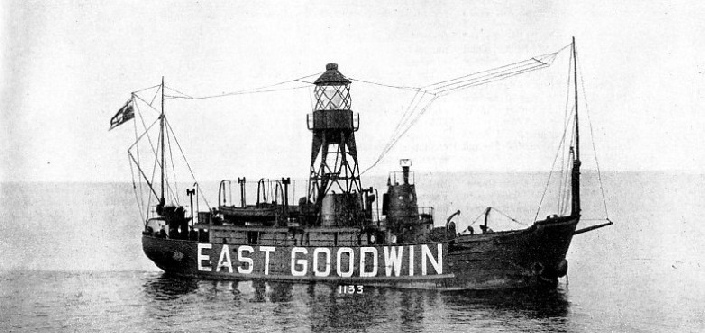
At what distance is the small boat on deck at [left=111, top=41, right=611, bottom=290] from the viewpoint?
1307 inches

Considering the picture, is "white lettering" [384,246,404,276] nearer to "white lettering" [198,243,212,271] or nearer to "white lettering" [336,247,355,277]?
"white lettering" [336,247,355,277]

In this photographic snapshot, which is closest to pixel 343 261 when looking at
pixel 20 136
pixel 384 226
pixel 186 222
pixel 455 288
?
pixel 384 226

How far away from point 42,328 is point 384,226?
14815 millimetres

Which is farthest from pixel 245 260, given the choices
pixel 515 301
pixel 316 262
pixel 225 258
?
pixel 515 301

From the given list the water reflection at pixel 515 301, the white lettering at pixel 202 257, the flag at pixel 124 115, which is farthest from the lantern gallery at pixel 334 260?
the flag at pixel 124 115

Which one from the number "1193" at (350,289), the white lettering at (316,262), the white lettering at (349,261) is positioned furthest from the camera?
the white lettering at (316,262)

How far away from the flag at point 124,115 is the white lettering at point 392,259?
1424cm

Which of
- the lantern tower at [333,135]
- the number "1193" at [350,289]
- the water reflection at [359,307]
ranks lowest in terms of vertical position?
the water reflection at [359,307]

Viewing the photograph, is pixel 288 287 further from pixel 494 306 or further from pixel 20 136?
pixel 20 136

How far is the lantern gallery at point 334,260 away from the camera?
3347 centimetres

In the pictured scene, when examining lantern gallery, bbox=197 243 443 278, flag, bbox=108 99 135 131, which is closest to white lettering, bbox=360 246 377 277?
lantern gallery, bbox=197 243 443 278

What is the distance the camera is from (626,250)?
54.9m

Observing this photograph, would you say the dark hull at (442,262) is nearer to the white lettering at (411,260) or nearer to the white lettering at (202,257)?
the white lettering at (411,260)

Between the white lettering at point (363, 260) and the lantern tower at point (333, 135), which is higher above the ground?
the lantern tower at point (333, 135)
